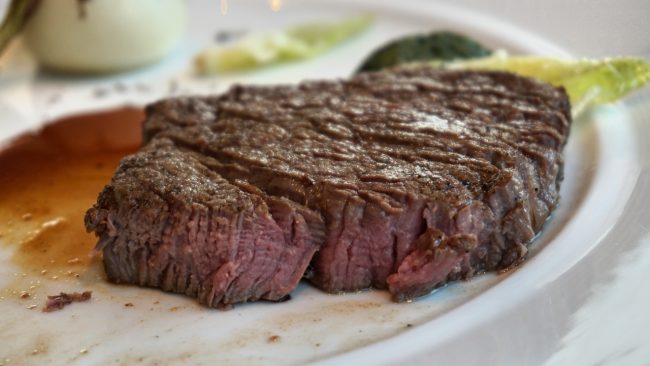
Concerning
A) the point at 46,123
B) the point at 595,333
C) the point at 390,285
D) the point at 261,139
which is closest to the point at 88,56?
the point at 46,123

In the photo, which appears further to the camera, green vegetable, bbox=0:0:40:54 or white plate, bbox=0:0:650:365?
green vegetable, bbox=0:0:40:54

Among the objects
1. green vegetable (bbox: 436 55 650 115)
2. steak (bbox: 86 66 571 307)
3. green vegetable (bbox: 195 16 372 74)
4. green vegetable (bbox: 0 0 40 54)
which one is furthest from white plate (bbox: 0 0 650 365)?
green vegetable (bbox: 195 16 372 74)

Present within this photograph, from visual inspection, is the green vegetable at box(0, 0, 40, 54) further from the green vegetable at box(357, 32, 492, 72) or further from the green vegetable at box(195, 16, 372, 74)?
the green vegetable at box(357, 32, 492, 72)

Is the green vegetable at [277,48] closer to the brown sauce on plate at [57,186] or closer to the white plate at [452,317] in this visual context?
the brown sauce on plate at [57,186]

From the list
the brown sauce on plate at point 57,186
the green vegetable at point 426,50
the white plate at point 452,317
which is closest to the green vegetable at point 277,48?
the green vegetable at point 426,50

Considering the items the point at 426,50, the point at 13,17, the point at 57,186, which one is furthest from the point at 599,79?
the point at 13,17

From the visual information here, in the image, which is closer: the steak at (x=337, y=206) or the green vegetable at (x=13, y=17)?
the steak at (x=337, y=206)
